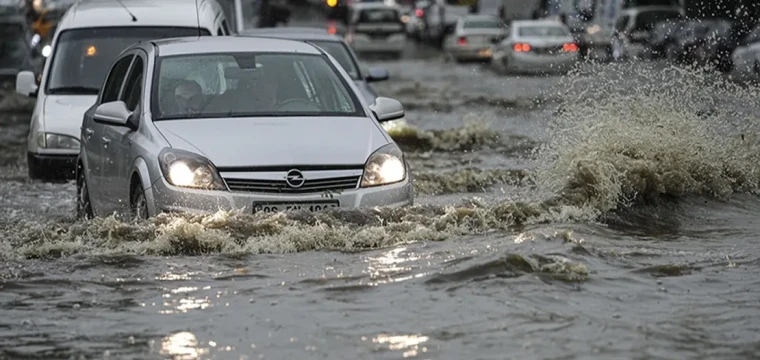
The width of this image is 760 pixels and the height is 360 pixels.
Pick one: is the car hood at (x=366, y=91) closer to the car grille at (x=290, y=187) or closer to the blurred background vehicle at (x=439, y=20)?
the car grille at (x=290, y=187)

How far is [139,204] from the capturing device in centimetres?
980

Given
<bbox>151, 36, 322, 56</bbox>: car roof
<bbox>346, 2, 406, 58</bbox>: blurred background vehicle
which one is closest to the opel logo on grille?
<bbox>151, 36, 322, 56</bbox>: car roof

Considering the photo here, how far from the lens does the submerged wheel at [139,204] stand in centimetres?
968

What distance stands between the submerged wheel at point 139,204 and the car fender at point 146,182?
0.05 meters

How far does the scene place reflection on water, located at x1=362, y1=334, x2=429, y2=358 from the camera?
22.3ft

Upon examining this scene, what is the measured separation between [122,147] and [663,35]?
32.5 metres

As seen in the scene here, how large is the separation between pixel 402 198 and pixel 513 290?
1.76 m

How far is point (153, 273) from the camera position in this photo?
29.0 feet

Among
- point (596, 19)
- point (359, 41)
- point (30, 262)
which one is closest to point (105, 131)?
point (30, 262)

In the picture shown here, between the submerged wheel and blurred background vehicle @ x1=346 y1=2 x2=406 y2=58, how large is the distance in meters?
Answer: 38.6

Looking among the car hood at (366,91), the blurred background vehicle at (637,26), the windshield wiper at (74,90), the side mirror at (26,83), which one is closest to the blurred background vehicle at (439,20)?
the blurred background vehicle at (637,26)

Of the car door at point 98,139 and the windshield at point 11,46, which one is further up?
the car door at point 98,139

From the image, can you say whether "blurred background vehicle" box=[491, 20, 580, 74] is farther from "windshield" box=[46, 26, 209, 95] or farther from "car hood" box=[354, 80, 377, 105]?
"windshield" box=[46, 26, 209, 95]

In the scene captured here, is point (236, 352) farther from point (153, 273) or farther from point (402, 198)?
point (402, 198)
